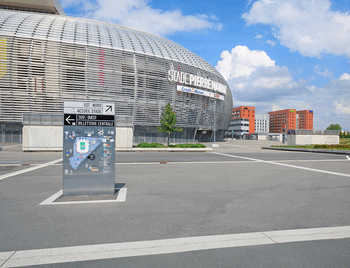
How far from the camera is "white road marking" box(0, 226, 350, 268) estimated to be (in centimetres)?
317

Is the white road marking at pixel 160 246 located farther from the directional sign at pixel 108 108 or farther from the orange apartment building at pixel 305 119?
the orange apartment building at pixel 305 119

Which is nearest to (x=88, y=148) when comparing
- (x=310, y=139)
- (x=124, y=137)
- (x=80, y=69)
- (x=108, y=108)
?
(x=108, y=108)

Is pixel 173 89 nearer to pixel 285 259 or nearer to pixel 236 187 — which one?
pixel 236 187

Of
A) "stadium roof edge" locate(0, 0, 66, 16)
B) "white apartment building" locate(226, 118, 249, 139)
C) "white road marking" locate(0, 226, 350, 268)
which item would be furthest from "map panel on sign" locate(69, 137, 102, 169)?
"white apartment building" locate(226, 118, 249, 139)

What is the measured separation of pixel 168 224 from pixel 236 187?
4.05 m

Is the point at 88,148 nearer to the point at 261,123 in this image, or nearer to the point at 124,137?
the point at 124,137

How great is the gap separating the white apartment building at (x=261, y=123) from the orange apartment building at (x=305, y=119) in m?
35.5

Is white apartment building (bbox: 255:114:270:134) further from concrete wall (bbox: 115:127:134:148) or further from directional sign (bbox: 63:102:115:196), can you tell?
directional sign (bbox: 63:102:115:196)

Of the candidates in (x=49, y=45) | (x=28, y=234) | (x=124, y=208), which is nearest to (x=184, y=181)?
(x=124, y=208)

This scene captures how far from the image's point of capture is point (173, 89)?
141 feet

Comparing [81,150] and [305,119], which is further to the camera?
[305,119]

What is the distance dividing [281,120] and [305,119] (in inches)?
1277

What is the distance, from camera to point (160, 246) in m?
3.55

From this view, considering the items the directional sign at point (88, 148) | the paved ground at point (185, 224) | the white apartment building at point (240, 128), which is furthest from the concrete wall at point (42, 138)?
the white apartment building at point (240, 128)
